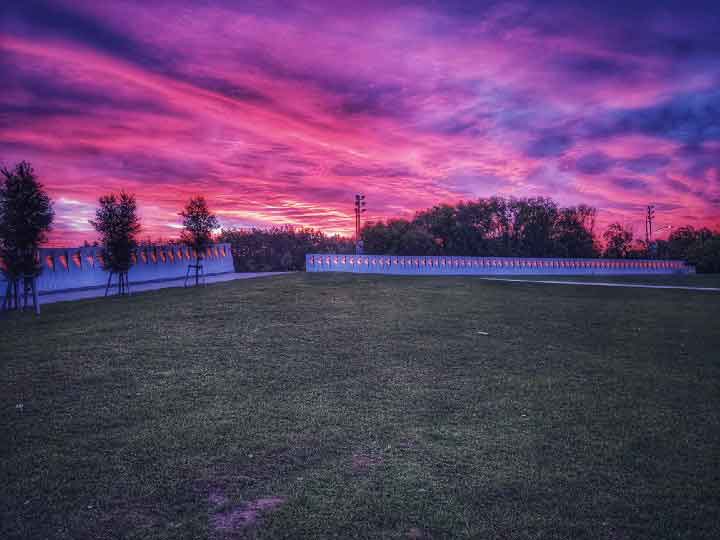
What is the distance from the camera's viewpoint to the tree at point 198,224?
2075 cm

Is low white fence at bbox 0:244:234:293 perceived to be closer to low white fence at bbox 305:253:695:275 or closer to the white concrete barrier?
the white concrete barrier

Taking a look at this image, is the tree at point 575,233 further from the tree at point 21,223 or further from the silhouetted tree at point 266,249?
the tree at point 21,223

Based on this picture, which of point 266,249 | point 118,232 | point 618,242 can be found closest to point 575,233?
point 618,242

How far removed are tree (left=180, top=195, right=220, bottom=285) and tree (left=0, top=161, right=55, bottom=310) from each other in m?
8.12

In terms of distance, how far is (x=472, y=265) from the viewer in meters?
33.8

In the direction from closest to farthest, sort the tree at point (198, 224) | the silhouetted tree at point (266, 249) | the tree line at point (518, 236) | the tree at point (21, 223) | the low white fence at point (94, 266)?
the tree at point (21, 223), the low white fence at point (94, 266), the tree at point (198, 224), the silhouetted tree at point (266, 249), the tree line at point (518, 236)

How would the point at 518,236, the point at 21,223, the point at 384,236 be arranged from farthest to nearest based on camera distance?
the point at 518,236
the point at 384,236
the point at 21,223

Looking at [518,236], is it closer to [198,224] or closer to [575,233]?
[575,233]

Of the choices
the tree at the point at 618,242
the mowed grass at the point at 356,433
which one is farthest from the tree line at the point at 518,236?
the mowed grass at the point at 356,433

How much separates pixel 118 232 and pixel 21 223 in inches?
170

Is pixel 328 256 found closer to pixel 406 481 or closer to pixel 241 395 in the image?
pixel 241 395

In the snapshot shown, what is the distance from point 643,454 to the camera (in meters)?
3.78

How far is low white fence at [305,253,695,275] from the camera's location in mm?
27750

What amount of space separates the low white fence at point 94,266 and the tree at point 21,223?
4.85 ft
